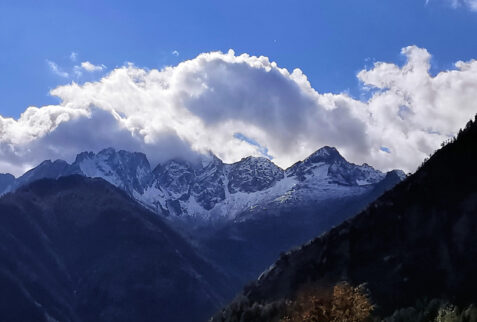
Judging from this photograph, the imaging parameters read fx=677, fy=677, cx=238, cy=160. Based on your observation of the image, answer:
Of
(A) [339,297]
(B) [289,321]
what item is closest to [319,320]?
(A) [339,297]

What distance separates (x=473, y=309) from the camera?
184 metres

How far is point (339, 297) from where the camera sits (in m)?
114

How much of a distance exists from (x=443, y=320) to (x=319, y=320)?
63.4 metres

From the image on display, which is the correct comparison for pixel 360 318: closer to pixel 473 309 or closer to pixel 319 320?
pixel 319 320

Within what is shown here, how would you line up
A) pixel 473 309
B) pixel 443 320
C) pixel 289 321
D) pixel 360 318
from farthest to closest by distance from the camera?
1. pixel 473 309
2. pixel 443 320
3. pixel 289 321
4. pixel 360 318

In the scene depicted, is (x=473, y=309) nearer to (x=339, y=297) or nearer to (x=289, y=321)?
(x=289, y=321)

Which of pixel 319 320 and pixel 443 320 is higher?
pixel 319 320

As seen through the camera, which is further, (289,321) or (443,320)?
(443,320)

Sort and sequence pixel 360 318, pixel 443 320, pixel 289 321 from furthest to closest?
1. pixel 443 320
2. pixel 289 321
3. pixel 360 318

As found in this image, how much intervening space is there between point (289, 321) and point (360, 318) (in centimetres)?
2505

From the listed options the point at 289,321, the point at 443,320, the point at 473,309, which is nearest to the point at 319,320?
the point at 289,321

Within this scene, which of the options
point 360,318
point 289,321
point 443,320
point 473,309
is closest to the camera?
point 360,318

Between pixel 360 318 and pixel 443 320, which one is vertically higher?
pixel 360 318

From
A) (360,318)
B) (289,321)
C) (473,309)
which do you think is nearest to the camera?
(360,318)
